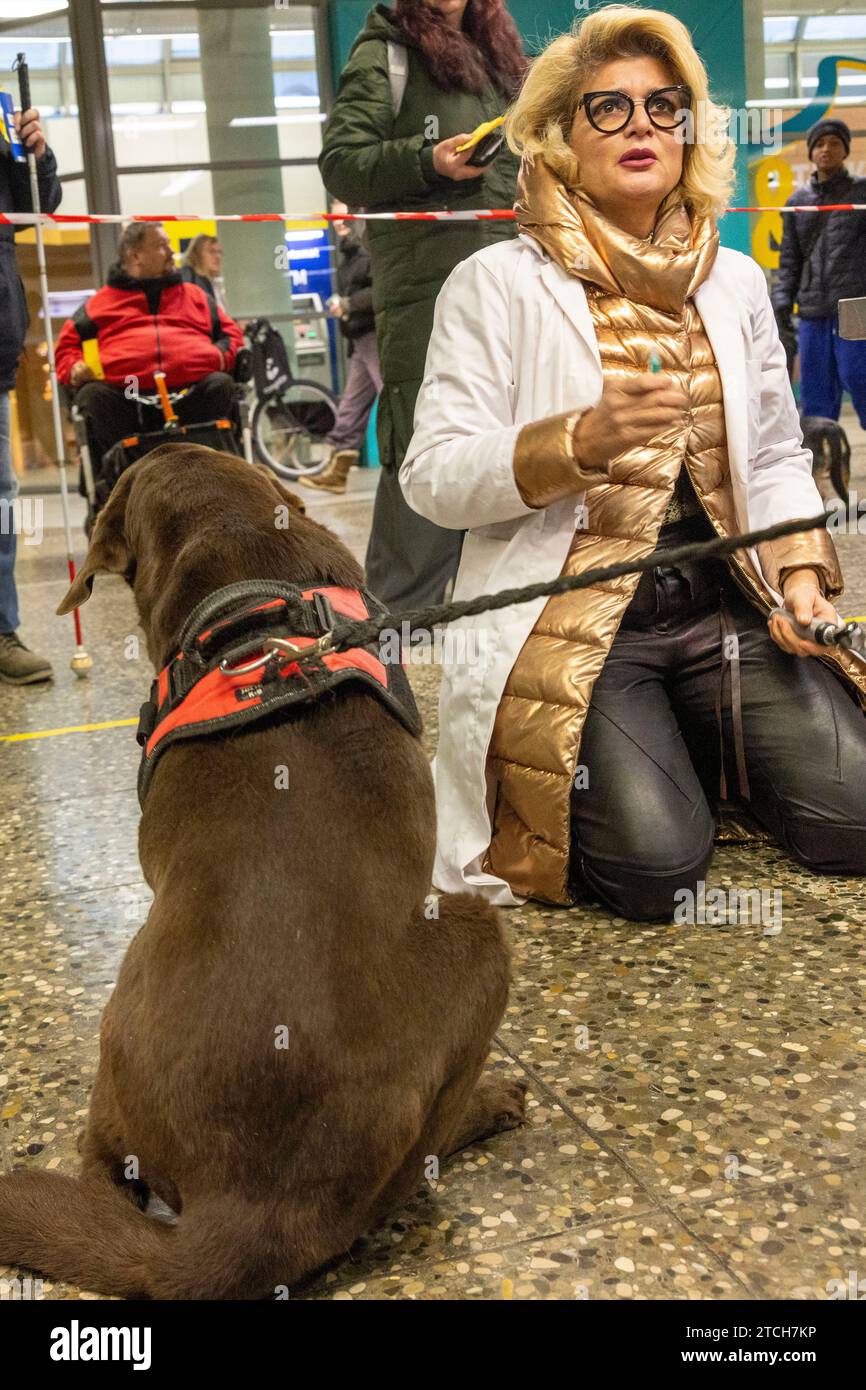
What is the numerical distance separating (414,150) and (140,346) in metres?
2.93

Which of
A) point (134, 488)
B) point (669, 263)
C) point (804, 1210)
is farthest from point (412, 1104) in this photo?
point (669, 263)

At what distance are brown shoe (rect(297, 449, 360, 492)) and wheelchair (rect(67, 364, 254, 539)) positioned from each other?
101 inches

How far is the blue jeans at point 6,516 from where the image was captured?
15.4 ft

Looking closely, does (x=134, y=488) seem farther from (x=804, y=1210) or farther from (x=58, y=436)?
(x=58, y=436)

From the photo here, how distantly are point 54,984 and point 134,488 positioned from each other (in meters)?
0.99

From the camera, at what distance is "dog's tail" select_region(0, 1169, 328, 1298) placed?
1448 mm

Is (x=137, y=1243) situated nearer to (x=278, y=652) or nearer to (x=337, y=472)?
(x=278, y=652)

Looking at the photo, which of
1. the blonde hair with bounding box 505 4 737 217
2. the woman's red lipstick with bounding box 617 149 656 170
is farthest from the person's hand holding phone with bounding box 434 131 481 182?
the woman's red lipstick with bounding box 617 149 656 170

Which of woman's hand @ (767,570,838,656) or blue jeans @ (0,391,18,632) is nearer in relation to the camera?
woman's hand @ (767,570,838,656)

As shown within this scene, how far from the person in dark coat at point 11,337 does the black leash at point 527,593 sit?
3377 mm

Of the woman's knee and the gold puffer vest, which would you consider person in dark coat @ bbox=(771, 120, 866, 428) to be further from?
the woman's knee

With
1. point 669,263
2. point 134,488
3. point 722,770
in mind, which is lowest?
point 722,770

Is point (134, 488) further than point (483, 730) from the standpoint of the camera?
No
